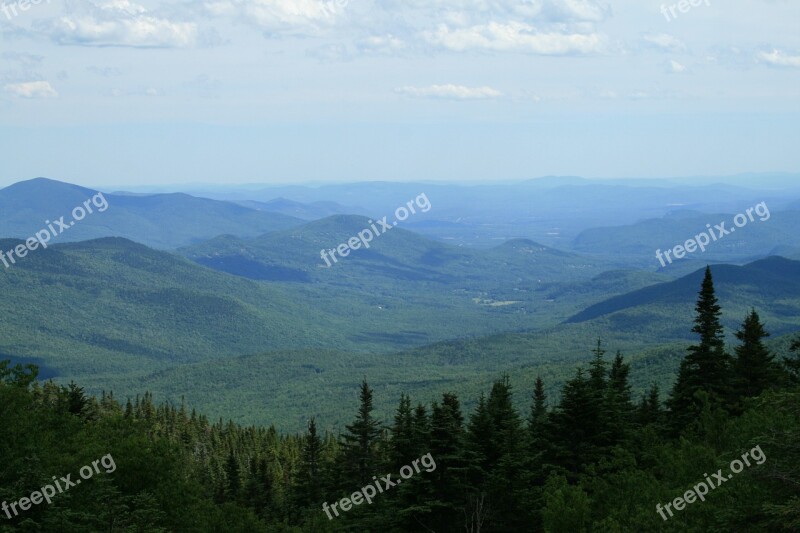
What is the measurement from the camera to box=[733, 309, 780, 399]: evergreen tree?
5247cm

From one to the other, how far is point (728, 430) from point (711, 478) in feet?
25.2

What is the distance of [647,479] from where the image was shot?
35.6 meters

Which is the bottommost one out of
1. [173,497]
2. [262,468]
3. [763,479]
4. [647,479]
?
[262,468]

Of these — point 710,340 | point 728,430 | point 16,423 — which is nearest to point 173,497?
point 16,423

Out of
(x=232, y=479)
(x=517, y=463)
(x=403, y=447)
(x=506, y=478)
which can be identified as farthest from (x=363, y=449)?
(x=232, y=479)

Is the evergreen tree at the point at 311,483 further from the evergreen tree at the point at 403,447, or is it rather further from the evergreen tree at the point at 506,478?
the evergreen tree at the point at 506,478

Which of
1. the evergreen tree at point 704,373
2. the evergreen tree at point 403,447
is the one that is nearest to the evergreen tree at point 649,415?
the evergreen tree at point 704,373

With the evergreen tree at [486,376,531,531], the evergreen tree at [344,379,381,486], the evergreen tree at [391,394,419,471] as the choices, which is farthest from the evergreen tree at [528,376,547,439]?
the evergreen tree at [344,379,381,486]

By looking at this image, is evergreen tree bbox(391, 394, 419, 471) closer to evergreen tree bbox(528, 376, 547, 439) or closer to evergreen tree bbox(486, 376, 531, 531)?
evergreen tree bbox(486, 376, 531, 531)

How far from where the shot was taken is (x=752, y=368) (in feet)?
173

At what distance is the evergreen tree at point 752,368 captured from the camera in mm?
52469

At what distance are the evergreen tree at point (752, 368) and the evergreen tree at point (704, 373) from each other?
28.8 inches

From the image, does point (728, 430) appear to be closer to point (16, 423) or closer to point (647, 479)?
point (647, 479)

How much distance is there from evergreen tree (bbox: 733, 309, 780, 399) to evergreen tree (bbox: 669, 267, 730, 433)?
0.73 metres
